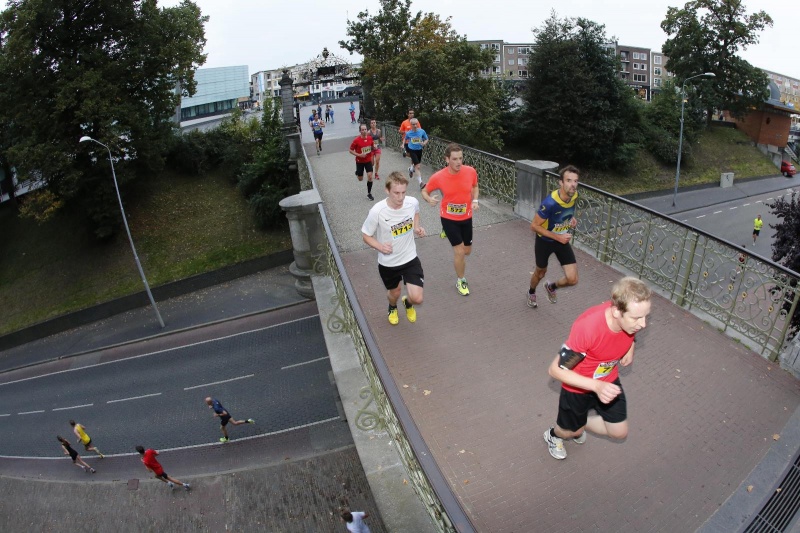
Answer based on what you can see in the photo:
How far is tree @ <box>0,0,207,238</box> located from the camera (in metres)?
23.3

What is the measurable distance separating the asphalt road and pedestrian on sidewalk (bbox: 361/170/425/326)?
29.7ft

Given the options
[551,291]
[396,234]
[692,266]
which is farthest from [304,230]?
[692,266]

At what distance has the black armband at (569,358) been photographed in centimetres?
347

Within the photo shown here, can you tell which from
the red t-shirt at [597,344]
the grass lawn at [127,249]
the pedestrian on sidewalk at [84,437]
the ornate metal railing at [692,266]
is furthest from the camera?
the grass lawn at [127,249]

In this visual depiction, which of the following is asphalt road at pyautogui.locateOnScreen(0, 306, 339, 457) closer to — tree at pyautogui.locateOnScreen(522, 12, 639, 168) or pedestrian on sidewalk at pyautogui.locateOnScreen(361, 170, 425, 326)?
pedestrian on sidewalk at pyautogui.locateOnScreen(361, 170, 425, 326)

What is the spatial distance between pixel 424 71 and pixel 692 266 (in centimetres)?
2000

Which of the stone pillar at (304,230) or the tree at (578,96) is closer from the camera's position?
the stone pillar at (304,230)

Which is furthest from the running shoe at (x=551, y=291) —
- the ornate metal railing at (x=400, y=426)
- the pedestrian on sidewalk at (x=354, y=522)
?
the pedestrian on sidewalk at (x=354, y=522)

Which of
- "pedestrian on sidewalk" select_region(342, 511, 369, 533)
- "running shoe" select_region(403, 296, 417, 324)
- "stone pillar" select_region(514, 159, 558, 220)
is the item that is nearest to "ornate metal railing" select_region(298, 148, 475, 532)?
"running shoe" select_region(403, 296, 417, 324)

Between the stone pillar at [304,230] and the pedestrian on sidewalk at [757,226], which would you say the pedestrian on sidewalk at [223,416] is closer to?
→ the stone pillar at [304,230]

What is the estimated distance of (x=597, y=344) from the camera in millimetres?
3436

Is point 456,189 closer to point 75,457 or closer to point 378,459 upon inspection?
point 378,459

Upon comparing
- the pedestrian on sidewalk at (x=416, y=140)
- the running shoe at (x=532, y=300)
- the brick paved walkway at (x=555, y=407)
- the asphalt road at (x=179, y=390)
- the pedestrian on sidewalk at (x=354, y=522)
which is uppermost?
the pedestrian on sidewalk at (x=416, y=140)

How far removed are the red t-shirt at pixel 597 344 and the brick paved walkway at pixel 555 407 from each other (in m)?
1.28
